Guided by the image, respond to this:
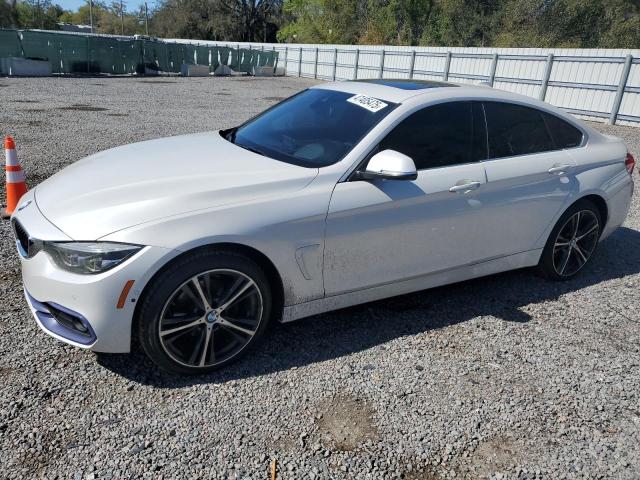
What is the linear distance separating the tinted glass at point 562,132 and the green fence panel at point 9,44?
26295 mm

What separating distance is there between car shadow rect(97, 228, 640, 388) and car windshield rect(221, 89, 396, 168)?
3.83 ft

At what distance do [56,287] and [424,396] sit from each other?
210 centimetres

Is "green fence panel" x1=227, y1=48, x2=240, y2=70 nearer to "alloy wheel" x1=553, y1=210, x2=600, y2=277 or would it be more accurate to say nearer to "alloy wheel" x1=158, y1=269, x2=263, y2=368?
"alloy wheel" x1=553, y1=210, x2=600, y2=277

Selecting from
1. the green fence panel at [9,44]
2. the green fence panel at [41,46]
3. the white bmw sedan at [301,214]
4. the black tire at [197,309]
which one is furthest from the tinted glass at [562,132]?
the green fence panel at [41,46]

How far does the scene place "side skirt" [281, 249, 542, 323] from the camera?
330 centimetres

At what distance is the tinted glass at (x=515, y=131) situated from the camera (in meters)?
4.00

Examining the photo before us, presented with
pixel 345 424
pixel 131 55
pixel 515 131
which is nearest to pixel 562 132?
pixel 515 131

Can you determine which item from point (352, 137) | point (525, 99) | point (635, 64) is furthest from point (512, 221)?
point (635, 64)

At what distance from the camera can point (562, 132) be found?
175 inches

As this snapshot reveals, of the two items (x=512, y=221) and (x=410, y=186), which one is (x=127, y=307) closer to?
(x=410, y=186)

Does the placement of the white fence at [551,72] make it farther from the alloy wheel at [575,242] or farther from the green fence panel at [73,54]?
the green fence panel at [73,54]

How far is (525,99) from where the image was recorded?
429 cm

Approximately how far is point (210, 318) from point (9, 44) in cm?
2658

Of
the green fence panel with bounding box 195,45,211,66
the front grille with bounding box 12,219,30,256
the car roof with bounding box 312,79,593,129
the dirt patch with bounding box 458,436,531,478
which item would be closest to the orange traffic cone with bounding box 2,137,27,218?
the front grille with bounding box 12,219,30,256
